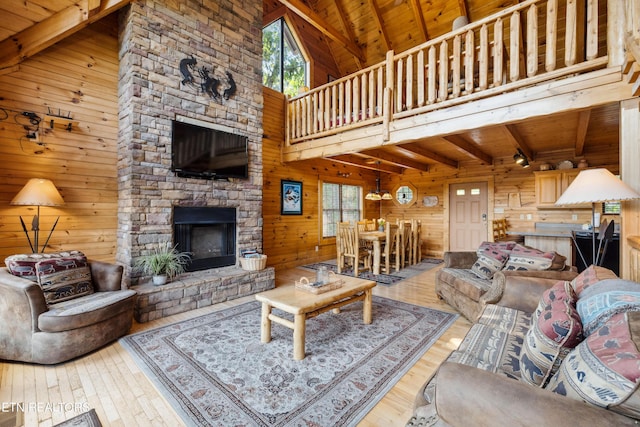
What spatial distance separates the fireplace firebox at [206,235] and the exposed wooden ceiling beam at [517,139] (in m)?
4.24

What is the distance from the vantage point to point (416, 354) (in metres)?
2.37

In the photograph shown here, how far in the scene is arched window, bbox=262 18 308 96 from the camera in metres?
5.83

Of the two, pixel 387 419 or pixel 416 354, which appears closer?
pixel 387 419

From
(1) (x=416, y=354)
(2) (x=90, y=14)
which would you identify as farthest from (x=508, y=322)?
(2) (x=90, y=14)

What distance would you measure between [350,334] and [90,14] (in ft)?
13.6

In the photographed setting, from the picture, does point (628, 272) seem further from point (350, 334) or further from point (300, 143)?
point (300, 143)

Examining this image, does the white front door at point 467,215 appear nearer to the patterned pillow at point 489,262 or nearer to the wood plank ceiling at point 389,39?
the wood plank ceiling at point 389,39

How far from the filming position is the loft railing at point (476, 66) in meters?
2.64

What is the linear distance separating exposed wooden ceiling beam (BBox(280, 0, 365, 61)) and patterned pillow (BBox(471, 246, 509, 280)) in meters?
4.93

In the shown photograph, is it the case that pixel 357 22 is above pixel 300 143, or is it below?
above

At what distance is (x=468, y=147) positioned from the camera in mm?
5141

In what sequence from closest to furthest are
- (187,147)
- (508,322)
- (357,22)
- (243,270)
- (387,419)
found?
(387,419) < (508,322) < (187,147) < (243,270) < (357,22)

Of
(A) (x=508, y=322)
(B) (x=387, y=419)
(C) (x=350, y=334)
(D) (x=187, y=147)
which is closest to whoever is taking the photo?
(B) (x=387, y=419)

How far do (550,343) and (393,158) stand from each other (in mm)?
5023
